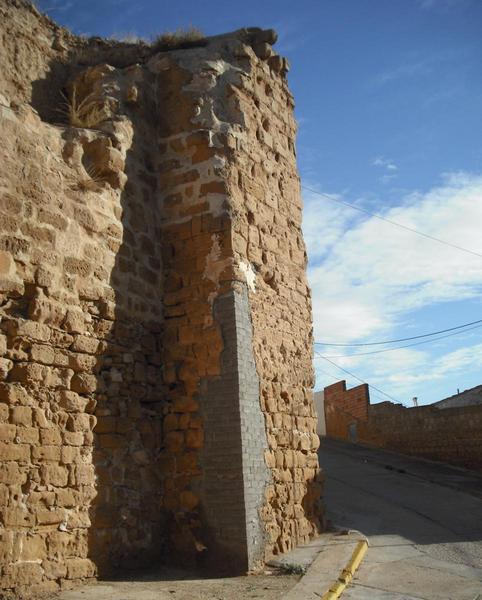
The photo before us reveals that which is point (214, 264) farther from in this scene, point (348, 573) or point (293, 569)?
point (348, 573)

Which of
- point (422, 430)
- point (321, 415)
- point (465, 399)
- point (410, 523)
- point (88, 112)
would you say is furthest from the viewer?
point (321, 415)

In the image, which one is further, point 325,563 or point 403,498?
point 403,498

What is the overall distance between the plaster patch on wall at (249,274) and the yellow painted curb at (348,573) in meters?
2.65

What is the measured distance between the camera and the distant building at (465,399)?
61.5ft

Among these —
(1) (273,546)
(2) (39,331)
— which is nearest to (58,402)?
(2) (39,331)

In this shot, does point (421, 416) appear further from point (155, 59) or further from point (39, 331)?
point (39, 331)

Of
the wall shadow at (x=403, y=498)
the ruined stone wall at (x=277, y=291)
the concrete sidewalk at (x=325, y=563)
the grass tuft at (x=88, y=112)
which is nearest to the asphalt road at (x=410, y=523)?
the wall shadow at (x=403, y=498)

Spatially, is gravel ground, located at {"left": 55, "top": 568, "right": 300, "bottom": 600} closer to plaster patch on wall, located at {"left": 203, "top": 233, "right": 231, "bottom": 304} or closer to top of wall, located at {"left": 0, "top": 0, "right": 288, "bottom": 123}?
plaster patch on wall, located at {"left": 203, "top": 233, "right": 231, "bottom": 304}

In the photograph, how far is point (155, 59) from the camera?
7227 millimetres

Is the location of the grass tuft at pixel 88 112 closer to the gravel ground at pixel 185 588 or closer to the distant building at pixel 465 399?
the gravel ground at pixel 185 588

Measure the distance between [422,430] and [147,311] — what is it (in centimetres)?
1179

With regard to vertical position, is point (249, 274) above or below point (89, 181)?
below

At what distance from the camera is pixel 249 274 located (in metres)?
6.41

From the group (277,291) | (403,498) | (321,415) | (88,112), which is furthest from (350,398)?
(88,112)
